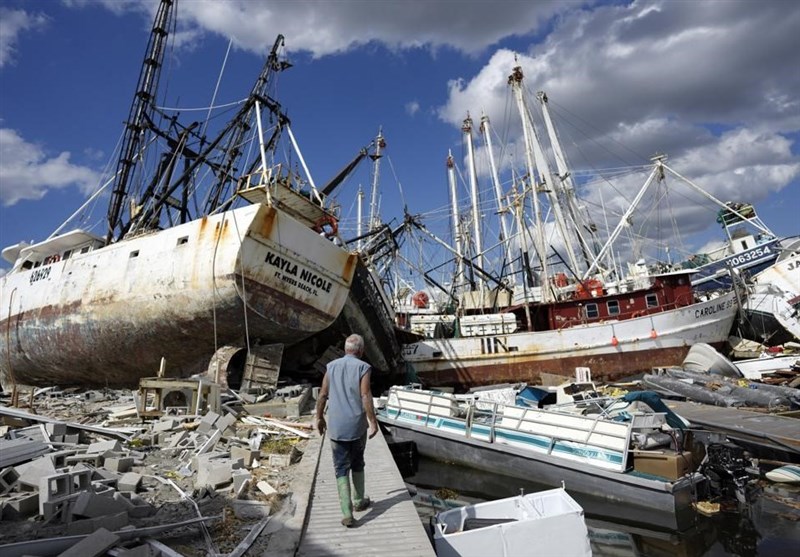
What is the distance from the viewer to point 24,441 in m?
6.04

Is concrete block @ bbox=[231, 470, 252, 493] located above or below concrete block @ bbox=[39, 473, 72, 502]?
below

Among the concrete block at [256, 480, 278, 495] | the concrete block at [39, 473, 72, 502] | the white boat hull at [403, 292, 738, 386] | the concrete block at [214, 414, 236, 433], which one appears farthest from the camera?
the white boat hull at [403, 292, 738, 386]

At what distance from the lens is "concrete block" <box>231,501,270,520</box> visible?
4.76m

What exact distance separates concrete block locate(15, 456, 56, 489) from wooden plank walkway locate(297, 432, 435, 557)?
9.60ft

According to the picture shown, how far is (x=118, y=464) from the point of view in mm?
6012

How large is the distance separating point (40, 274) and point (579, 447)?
21561 mm

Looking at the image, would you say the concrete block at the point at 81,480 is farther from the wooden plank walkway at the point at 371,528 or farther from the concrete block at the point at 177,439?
the concrete block at the point at 177,439

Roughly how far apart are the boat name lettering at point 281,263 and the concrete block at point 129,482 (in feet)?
29.8

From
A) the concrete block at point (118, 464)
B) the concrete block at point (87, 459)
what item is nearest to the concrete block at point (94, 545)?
the concrete block at point (118, 464)

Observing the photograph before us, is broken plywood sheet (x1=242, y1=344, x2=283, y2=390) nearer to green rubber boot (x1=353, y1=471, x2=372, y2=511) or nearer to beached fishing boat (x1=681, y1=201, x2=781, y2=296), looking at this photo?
green rubber boot (x1=353, y1=471, x2=372, y2=511)

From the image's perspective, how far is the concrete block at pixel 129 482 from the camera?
5227mm

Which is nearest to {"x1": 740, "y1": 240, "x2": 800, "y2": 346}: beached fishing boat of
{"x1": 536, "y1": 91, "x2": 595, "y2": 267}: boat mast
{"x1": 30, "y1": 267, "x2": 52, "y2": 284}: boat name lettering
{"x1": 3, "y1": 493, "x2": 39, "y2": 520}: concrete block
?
{"x1": 536, "y1": 91, "x2": 595, "y2": 267}: boat mast

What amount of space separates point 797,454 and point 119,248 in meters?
19.8

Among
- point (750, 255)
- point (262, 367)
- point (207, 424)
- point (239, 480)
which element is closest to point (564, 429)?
point (239, 480)
